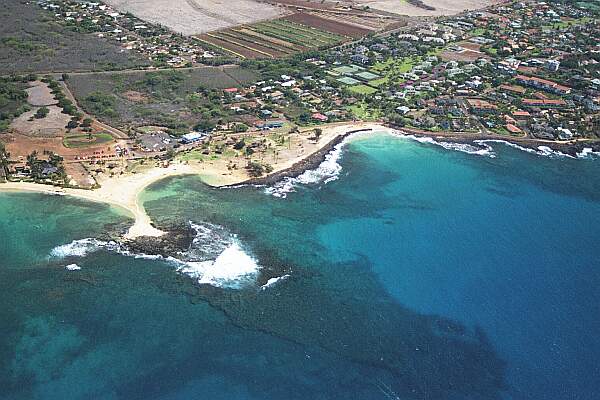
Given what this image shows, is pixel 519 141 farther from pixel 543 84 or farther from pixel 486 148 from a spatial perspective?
pixel 543 84

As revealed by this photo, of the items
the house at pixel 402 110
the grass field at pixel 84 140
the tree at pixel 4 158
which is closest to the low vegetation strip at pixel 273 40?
the house at pixel 402 110

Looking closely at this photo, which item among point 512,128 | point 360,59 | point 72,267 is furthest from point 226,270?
point 360,59

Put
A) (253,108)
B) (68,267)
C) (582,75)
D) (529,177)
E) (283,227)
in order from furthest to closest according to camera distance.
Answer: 1. (582,75)
2. (253,108)
3. (529,177)
4. (283,227)
5. (68,267)

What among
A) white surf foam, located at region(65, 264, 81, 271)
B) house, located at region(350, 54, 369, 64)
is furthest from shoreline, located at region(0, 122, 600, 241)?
house, located at region(350, 54, 369, 64)

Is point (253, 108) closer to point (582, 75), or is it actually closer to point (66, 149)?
point (66, 149)

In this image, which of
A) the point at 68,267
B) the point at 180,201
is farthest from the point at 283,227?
the point at 68,267

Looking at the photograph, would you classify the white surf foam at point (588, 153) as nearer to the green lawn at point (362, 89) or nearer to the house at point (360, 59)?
the green lawn at point (362, 89)
